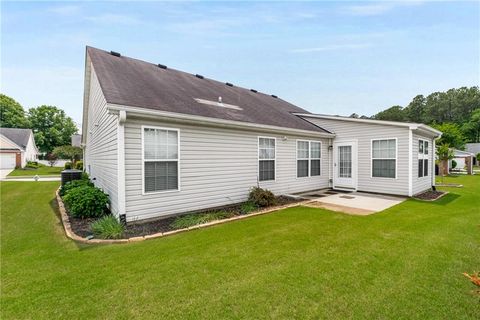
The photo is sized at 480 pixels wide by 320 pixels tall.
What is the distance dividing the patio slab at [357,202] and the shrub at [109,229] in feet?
17.8

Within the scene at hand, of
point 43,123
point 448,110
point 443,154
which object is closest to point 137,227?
point 443,154

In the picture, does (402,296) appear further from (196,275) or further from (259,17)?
(259,17)

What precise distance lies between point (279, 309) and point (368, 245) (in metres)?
2.54

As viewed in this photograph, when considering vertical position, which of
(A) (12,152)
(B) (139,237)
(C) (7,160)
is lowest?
(B) (139,237)

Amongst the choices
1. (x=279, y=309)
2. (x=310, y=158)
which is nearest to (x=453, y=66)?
(x=310, y=158)

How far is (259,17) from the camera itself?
428 inches

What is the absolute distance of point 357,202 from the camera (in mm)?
7766

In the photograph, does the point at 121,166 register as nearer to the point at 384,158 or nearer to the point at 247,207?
the point at 247,207

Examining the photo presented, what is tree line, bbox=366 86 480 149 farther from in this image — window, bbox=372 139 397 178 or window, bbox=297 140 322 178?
window, bbox=297 140 322 178

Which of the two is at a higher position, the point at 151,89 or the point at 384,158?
the point at 151,89

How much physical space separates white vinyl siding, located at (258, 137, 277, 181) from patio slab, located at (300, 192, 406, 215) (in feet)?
5.75

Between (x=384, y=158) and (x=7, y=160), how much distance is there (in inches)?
1513

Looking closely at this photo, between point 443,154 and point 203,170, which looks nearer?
point 203,170

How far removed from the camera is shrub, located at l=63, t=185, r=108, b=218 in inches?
227
